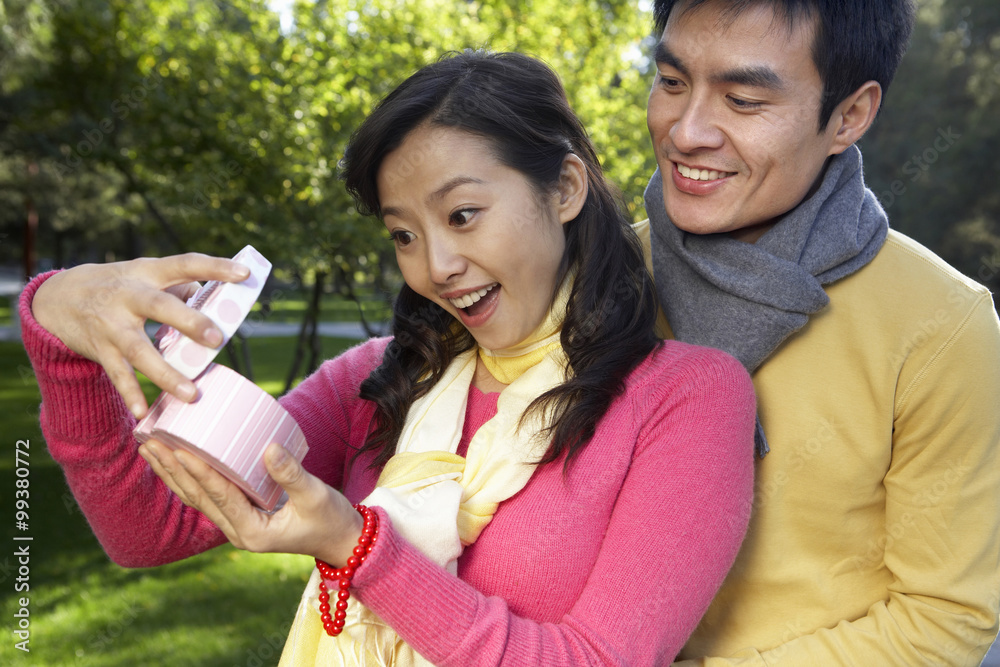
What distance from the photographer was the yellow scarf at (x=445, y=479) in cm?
170

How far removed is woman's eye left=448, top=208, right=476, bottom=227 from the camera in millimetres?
1819

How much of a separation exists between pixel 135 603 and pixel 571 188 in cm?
494

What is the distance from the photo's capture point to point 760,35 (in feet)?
6.21

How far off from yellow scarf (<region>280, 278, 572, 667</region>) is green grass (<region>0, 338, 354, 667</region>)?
3413mm

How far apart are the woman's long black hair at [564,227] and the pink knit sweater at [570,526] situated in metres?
0.07

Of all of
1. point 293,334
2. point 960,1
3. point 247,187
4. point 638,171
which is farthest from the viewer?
point 293,334

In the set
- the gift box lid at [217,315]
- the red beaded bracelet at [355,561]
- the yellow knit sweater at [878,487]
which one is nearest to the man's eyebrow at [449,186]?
the gift box lid at [217,315]

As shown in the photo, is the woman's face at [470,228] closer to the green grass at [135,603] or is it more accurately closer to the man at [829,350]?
the man at [829,350]

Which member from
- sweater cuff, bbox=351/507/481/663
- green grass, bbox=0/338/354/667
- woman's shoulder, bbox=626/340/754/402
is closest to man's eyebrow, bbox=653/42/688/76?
woman's shoulder, bbox=626/340/754/402

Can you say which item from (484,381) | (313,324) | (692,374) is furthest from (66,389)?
(313,324)

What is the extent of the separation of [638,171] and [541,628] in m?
5.32

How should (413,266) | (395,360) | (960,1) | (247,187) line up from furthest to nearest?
(960,1) < (247,187) < (395,360) < (413,266)

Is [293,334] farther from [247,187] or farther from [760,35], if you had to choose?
[760,35]

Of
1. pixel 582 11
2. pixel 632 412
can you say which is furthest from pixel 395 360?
pixel 582 11
